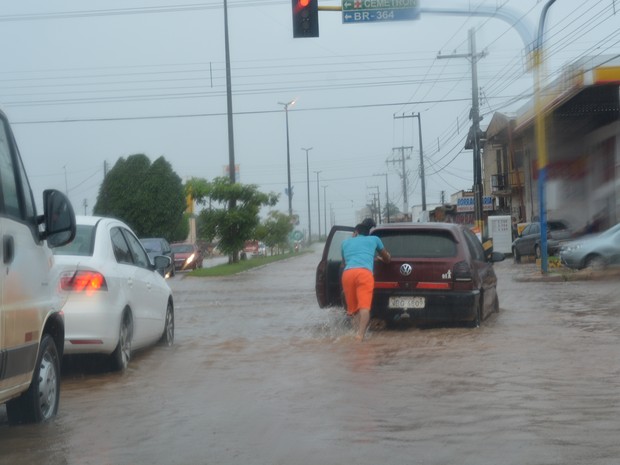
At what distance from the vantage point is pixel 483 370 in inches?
375

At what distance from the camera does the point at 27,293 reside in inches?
252

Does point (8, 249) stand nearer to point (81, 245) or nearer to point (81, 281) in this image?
point (81, 281)

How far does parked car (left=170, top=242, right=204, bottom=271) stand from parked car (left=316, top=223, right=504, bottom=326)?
26.5 m

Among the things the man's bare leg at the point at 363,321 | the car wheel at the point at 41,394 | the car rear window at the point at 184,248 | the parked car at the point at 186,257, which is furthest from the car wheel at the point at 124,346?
the car rear window at the point at 184,248

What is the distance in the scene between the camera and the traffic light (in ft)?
52.2

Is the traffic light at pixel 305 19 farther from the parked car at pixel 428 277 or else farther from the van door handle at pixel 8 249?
the van door handle at pixel 8 249

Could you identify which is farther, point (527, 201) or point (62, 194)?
point (527, 201)

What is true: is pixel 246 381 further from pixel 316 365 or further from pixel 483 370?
pixel 483 370

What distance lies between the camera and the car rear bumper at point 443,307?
12.7 metres

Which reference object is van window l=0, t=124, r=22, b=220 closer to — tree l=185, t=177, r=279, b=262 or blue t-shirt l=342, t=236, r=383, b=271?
blue t-shirt l=342, t=236, r=383, b=271

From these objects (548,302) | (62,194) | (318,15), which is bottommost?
(548,302)

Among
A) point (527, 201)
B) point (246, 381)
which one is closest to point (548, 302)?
point (246, 381)

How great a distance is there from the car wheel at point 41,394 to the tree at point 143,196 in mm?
50682

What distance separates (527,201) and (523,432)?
4859 cm
